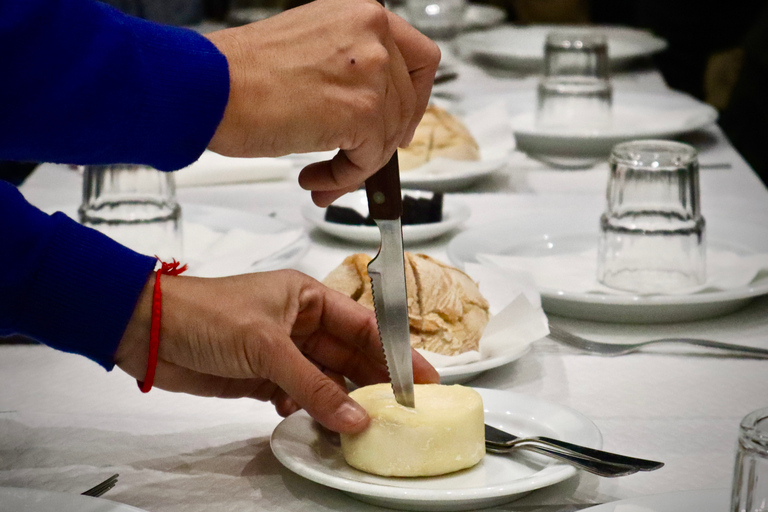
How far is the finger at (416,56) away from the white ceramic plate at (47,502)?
43cm

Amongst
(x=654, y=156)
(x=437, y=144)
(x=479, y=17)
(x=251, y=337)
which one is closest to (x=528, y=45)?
(x=479, y=17)

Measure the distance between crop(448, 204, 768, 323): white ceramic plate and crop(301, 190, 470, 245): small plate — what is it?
0.05 meters

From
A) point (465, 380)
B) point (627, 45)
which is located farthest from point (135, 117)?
point (627, 45)

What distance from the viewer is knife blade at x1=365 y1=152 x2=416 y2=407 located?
866 millimetres

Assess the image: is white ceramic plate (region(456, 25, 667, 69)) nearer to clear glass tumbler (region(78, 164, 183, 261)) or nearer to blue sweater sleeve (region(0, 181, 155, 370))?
clear glass tumbler (region(78, 164, 183, 261))

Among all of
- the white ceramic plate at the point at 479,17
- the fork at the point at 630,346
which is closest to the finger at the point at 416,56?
the fork at the point at 630,346

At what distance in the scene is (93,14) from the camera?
0.75 metres

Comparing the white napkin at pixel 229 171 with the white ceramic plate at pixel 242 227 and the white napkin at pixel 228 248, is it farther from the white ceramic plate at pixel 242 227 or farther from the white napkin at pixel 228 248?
the white napkin at pixel 228 248

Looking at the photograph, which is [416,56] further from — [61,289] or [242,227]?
[242,227]

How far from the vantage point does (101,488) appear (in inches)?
32.6

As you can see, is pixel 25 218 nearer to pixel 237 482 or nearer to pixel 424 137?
pixel 237 482

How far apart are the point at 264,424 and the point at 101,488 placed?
0.19 m

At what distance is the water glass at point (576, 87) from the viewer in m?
2.25

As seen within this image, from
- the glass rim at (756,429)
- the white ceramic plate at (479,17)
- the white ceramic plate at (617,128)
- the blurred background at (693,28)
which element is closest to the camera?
the glass rim at (756,429)
